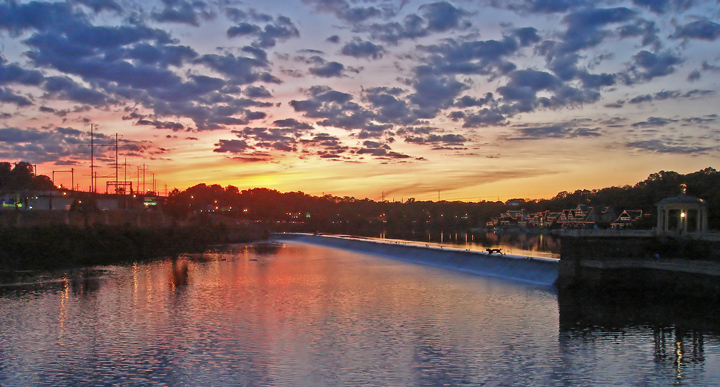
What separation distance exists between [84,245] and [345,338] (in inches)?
1638

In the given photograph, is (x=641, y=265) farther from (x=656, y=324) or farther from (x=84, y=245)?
(x=84, y=245)

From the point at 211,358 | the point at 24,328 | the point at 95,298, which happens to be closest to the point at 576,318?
the point at 211,358

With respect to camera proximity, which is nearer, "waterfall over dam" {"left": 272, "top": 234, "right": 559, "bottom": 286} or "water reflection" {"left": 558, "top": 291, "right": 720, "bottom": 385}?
"water reflection" {"left": 558, "top": 291, "right": 720, "bottom": 385}

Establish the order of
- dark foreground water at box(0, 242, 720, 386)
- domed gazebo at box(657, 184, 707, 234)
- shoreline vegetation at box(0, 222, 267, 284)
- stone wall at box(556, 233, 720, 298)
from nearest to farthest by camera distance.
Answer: dark foreground water at box(0, 242, 720, 386) → stone wall at box(556, 233, 720, 298) → domed gazebo at box(657, 184, 707, 234) → shoreline vegetation at box(0, 222, 267, 284)

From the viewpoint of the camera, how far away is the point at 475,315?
2131 centimetres

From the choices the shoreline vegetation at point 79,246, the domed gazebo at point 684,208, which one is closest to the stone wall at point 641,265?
the domed gazebo at point 684,208

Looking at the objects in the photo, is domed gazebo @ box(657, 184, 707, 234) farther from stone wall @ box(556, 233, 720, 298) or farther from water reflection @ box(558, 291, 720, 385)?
water reflection @ box(558, 291, 720, 385)

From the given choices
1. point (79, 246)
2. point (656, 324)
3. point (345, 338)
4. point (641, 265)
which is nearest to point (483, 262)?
point (641, 265)

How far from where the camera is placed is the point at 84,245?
168 feet

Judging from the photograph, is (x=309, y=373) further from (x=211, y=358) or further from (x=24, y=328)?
(x=24, y=328)

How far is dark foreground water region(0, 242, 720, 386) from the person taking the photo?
13.7 m

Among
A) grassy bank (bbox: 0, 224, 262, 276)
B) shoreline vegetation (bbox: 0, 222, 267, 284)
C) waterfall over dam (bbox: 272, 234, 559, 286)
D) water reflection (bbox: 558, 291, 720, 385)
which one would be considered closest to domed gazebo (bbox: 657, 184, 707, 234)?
waterfall over dam (bbox: 272, 234, 559, 286)

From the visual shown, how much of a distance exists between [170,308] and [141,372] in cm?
981

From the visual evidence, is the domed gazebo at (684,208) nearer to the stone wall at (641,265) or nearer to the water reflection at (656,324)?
the stone wall at (641,265)
